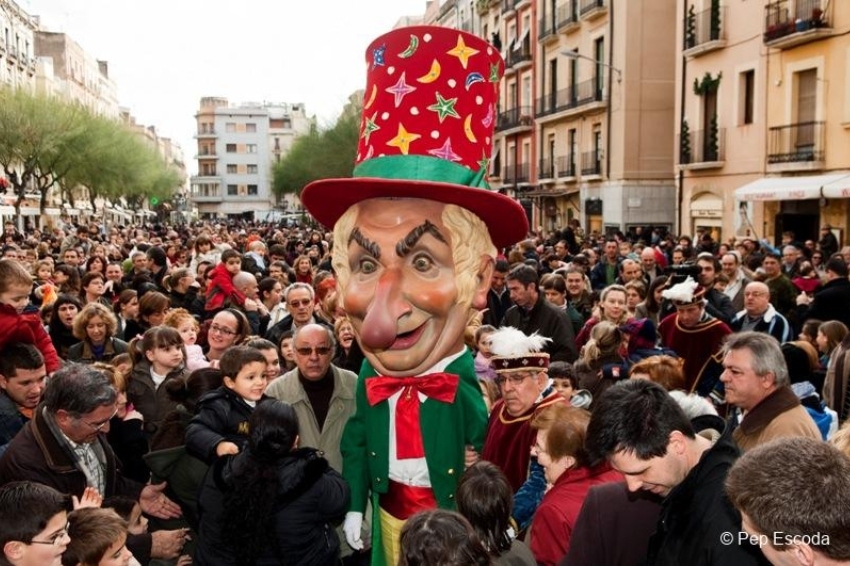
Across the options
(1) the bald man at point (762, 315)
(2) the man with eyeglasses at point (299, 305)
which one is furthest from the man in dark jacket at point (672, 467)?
(1) the bald man at point (762, 315)

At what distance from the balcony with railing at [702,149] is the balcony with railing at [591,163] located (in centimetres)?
420

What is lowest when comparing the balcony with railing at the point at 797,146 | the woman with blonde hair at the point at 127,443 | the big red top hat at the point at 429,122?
the woman with blonde hair at the point at 127,443

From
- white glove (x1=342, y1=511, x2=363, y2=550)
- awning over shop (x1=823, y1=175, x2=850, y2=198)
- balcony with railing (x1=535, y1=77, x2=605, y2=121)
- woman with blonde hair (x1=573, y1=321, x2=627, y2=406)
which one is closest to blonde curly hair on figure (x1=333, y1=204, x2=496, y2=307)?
white glove (x1=342, y1=511, x2=363, y2=550)

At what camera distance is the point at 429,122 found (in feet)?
12.4

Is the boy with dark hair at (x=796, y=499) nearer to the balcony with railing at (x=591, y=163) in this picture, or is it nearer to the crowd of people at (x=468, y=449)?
the crowd of people at (x=468, y=449)

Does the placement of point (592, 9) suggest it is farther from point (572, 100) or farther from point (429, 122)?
point (429, 122)

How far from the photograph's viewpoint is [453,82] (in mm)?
3820

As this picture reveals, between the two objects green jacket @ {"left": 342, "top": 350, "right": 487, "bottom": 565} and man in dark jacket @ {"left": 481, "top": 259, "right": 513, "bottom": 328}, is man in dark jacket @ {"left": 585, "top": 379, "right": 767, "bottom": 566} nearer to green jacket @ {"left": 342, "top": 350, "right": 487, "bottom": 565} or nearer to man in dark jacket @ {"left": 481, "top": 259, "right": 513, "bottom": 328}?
green jacket @ {"left": 342, "top": 350, "right": 487, "bottom": 565}

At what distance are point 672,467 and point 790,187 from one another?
1611 centimetres

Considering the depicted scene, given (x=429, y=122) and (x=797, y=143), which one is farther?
(x=797, y=143)

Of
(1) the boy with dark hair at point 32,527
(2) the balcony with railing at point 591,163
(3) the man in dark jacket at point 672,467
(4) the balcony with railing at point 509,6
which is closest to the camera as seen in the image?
(3) the man in dark jacket at point 672,467

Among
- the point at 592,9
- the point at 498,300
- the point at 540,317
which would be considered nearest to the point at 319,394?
the point at 540,317

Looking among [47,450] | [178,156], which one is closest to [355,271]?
[47,450]

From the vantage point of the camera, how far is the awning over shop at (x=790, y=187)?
16.0m
